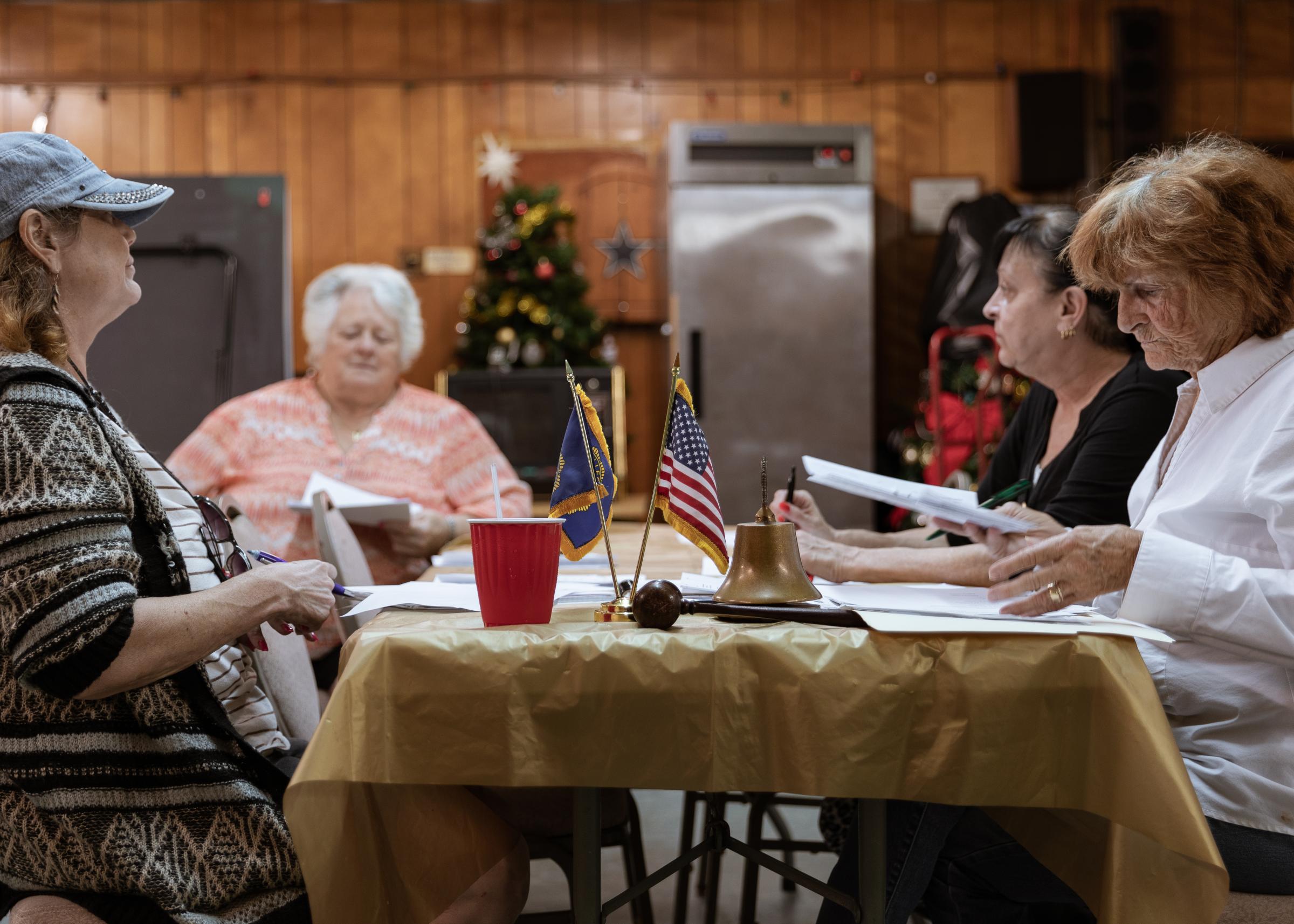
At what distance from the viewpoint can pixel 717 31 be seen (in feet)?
17.2

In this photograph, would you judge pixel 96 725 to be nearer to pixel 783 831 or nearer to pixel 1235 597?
pixel 1235 597

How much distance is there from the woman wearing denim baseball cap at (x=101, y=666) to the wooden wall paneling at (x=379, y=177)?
3.93m

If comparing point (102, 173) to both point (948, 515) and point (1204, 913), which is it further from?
point (1204, 913)

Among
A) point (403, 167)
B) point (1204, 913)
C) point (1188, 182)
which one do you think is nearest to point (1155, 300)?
point (1188, 182)

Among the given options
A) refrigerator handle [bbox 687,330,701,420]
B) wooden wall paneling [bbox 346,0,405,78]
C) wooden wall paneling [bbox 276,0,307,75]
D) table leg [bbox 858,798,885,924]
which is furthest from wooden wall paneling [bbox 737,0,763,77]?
table leg [bbox 858,798,885,924]

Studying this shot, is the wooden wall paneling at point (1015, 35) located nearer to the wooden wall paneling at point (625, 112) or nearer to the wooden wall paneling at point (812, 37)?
the wooden wall paneling at point (812, 37)

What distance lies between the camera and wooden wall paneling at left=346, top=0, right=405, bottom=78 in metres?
5.16

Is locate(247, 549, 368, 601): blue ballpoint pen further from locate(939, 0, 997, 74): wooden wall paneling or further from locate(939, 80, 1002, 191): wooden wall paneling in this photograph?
locate(939, 0, 997, 74): wooden wall paneling

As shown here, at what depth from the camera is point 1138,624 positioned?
1188 mm

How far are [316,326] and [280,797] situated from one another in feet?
6.54

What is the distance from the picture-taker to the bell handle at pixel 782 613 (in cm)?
115

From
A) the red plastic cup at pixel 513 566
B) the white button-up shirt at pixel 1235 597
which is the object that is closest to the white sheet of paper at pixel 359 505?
the red plastic cup at pixel 513 566

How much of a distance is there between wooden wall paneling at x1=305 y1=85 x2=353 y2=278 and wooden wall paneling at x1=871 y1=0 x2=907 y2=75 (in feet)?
8.05

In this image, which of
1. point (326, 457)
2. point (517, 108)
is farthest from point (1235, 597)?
point (517, 108)
